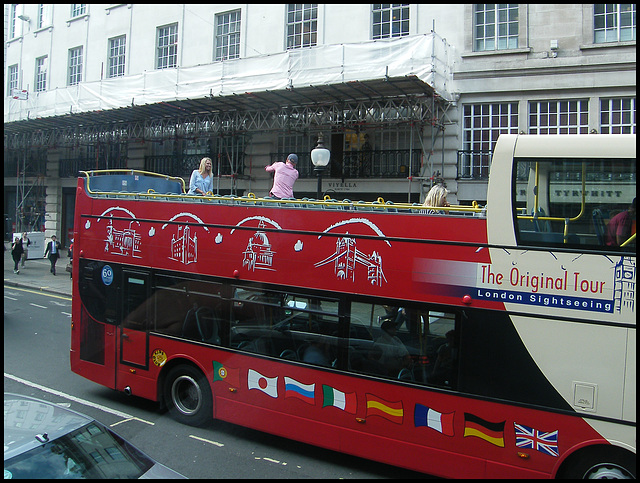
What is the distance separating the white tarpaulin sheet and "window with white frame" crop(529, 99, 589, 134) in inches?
102

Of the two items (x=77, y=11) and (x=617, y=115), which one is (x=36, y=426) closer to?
(x=617, y=115)

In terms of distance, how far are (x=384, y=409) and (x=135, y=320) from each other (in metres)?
3.97

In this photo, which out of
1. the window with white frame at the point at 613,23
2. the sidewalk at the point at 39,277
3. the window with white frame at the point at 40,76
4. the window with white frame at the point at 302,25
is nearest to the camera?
the window with white frame at the point at 613,23

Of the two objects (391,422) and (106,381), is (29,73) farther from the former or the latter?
(391,422)

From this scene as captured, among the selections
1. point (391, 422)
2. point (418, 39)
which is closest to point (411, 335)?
point (391, 422)

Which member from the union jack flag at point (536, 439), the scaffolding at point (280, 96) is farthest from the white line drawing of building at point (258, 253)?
the scaffolding at point (280, 96)

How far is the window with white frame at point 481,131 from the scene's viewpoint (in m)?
14.7

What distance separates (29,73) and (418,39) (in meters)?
21.1

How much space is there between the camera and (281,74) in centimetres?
1546

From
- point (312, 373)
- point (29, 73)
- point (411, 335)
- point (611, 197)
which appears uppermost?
point (29, 73)

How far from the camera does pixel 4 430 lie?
11.4ft

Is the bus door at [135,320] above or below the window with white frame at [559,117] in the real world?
below

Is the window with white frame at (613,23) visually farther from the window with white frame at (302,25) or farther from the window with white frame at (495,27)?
the window with white frame at (302,25)

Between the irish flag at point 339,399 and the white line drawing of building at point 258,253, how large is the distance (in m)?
1.59
